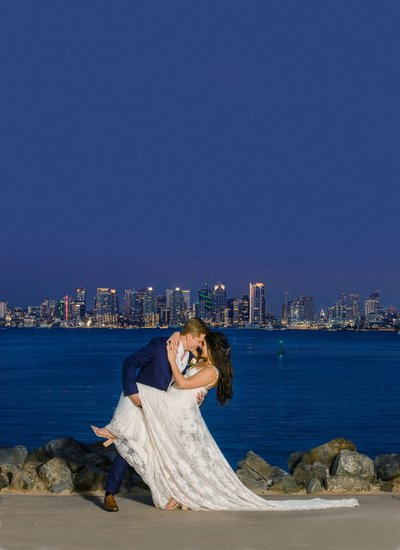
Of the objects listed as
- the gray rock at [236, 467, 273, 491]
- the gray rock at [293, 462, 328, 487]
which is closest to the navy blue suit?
the gray rock at [236, 467, 273, 491]

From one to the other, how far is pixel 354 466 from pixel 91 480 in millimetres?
3768

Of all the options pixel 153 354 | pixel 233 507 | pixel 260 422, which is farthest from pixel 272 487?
pixel 260 422

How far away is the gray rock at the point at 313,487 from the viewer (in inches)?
465

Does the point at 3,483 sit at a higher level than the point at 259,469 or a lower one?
higher

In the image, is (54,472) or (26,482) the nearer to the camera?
(26,482)

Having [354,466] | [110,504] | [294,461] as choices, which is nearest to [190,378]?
[110,504]

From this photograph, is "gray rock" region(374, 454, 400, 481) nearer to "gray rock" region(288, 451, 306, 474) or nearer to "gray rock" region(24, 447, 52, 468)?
"gray rock" region(288, 451, 306, 474)

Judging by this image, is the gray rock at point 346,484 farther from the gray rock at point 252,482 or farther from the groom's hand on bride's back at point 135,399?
the groom's hand on bride's back at point 135,399

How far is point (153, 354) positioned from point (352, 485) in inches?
147

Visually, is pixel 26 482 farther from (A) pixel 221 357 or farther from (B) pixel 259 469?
(B) pixel 259 469

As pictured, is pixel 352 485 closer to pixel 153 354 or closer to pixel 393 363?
pixel 153 354

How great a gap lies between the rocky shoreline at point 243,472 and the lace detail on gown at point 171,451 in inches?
70.0

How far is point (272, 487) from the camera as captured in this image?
1221cm

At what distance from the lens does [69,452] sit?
13328mm
